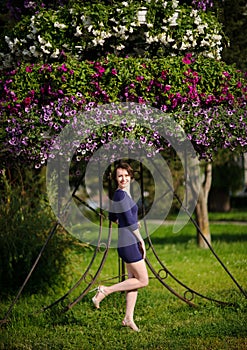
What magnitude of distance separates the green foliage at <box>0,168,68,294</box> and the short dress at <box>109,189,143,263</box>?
217 cm

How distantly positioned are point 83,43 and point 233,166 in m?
13.1

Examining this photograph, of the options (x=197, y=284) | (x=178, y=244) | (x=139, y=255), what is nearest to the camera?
(x=139, y=255)

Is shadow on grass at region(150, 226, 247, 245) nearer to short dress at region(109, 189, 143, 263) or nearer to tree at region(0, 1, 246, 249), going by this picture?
tree at region(0, 1, 246, 249)

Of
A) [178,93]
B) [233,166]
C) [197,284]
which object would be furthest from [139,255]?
[233,166]

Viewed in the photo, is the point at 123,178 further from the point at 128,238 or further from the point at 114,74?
the point at 114,74

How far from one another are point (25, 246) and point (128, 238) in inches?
94.1

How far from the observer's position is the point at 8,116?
5598mm

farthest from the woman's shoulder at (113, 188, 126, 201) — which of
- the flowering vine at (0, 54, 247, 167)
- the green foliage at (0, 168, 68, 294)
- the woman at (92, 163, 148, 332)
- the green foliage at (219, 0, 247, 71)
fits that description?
the green foliage at (219, 0, 247, 71)

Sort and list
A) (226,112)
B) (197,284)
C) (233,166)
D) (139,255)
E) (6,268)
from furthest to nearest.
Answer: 1. (233,166)
2. (197,284)
3. (6,268)
4. (226,112)
5. (139,255)

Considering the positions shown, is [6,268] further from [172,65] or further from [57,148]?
[172,65]

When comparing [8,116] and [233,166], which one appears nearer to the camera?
[8,116]

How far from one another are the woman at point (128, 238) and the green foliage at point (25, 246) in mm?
2092

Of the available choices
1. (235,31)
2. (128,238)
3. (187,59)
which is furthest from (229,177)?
(128,238)

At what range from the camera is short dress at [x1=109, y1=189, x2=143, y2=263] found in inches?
208
